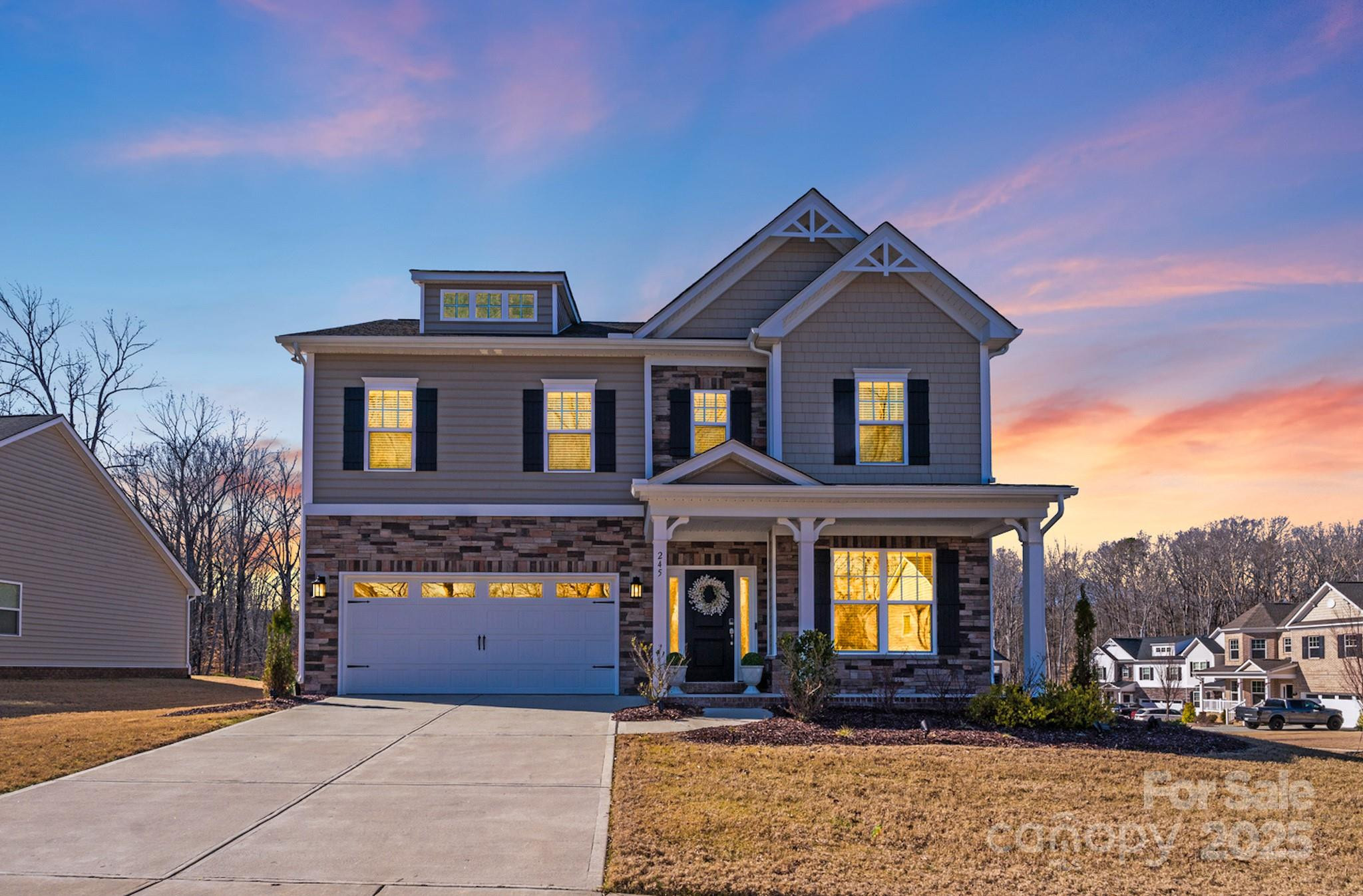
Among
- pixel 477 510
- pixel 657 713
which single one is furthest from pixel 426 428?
pixel 657 713

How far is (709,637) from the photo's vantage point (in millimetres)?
18812

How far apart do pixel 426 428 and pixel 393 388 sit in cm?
92

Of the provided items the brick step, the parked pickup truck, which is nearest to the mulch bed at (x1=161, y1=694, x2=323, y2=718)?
the brick step

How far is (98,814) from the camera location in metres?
8.81

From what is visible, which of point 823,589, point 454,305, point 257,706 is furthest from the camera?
point 454,305

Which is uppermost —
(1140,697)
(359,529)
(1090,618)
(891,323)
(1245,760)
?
(891,323)

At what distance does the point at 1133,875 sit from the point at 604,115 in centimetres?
1385

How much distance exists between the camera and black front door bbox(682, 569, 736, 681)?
18.7m

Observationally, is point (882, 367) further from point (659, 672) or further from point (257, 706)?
point (257, 706)

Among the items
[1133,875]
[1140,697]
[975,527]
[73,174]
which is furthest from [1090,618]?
[1140,697]

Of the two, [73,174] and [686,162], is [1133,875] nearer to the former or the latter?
[686,162]

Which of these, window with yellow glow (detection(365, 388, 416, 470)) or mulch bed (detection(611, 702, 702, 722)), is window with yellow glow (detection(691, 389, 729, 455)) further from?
mulch bed (detection(611, 702, 702, 722))

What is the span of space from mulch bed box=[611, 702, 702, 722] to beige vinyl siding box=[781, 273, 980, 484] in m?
4.84

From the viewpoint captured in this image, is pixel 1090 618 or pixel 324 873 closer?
pixel 324 873
